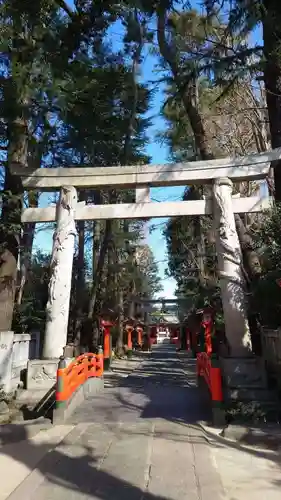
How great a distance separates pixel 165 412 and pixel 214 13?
8.09m

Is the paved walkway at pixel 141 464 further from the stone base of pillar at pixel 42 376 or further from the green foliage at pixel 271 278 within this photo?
the green foliage at pixel 271 278

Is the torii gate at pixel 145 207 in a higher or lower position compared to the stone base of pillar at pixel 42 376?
higher

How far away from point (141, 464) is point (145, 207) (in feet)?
21.3

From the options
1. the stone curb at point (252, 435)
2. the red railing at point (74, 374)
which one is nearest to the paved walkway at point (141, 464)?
the stone curb at point (252, 435)

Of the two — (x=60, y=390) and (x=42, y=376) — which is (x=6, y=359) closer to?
(x=42, y=376)

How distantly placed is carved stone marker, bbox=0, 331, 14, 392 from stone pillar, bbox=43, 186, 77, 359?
806 mm

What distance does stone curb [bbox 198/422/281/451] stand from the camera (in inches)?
220

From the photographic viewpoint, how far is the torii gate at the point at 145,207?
891cm

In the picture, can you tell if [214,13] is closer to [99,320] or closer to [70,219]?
[70,219]

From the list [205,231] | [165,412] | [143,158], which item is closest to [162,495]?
[165,412]

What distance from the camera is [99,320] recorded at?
792 inches

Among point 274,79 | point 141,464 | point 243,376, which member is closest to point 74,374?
point 243,376

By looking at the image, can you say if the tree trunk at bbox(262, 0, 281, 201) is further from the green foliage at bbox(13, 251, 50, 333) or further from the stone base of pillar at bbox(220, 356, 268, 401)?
the green foliage at bbox(13, 251, 50, 333)

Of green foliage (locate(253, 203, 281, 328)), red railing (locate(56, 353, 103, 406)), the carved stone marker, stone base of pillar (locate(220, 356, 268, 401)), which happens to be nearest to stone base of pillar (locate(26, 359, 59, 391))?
the carved stone marker
